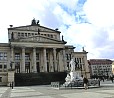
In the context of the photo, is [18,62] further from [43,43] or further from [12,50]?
[43,43]

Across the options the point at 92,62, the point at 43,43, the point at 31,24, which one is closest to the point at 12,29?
the point at 31,24

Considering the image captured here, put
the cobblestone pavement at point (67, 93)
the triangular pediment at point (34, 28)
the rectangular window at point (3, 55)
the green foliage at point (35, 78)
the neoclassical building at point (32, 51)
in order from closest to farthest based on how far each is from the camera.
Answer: the cobblestone pavement at point (67, 93) < the green foliage at point (35, 78) < the neoclassical building at point (32, 51) < the rectangular window at point (3, 55) < the triangular pediment at point (34, 28)

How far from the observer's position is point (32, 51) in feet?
266

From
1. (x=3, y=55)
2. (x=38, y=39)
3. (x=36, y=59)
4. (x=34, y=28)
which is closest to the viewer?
(x=38, y=39)

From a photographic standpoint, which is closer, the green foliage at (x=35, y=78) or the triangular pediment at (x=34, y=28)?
the green foliage at (x=35, y=78)

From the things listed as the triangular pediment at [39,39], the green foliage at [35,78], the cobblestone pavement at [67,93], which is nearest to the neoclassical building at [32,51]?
the triangular pediment at [39,39]

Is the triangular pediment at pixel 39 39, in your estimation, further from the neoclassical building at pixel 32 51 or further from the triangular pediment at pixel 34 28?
the triangular pediment at pixel 34 28

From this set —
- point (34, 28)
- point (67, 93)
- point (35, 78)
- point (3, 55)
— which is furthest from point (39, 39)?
point (67, 93)

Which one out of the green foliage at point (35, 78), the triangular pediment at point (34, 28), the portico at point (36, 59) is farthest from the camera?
the triangular pediment at point (34, 28)

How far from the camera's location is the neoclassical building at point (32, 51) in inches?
3017

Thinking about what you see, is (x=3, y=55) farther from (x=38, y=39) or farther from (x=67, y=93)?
(x=67, y=93)

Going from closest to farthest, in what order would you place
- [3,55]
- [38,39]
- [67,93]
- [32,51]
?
[67,93]
[38,39]
[3,55]
[32,51]

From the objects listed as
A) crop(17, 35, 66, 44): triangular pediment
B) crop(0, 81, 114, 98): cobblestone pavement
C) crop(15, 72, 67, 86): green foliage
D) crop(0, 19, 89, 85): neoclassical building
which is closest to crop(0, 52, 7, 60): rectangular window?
crop(0, 19, 89, 85): neoclassical building

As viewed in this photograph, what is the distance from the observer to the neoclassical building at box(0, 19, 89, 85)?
76.6 meters
